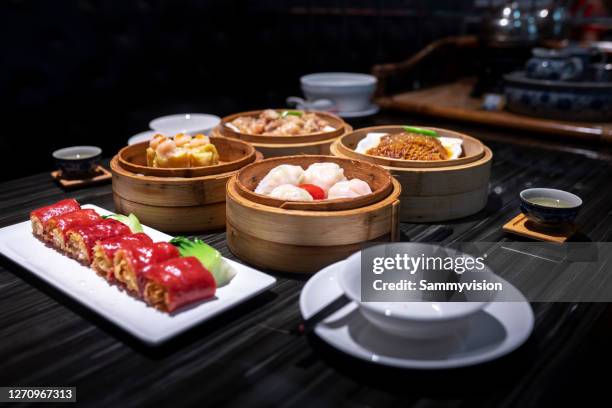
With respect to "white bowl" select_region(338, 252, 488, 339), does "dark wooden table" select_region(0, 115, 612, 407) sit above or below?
below

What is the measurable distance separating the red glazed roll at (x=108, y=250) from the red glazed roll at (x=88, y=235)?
0.03m

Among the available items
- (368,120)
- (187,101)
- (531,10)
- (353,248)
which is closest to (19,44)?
(187,101)

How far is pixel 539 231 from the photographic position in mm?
1635

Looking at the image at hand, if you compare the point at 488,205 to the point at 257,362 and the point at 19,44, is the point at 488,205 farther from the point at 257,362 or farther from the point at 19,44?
the point at 19,44

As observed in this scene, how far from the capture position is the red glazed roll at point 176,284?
44.4 inches

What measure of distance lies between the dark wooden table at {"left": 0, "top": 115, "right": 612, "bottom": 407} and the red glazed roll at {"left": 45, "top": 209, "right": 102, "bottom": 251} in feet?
0.39

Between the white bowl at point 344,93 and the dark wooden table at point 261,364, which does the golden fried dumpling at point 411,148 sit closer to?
the dark wooden table at point 261,364

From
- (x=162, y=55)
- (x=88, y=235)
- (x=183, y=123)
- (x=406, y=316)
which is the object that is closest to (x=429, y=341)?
(x=406, y=316)

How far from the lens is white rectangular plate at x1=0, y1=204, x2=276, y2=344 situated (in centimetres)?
109

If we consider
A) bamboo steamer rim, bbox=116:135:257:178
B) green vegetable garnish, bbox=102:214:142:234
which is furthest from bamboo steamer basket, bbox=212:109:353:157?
green vegetable garnish, bbox=102:214:142:234

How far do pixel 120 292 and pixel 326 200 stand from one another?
21.9 inches

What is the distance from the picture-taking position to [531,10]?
143 inches

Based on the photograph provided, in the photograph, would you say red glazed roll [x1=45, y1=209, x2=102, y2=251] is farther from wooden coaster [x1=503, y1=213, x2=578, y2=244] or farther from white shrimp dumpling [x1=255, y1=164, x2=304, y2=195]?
wooden coaster [x1=503, y1=213, x2=578, y2=244]

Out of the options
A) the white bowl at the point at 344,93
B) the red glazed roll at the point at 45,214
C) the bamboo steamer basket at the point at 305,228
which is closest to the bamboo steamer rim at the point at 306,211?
the bamboo steamer basket at the point at 305,228
